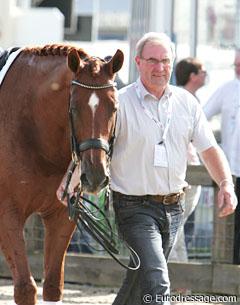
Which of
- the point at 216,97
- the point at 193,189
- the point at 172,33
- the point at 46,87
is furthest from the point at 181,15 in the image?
the point at 46,87

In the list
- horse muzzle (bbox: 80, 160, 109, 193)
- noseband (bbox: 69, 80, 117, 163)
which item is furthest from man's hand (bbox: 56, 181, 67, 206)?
horse muzzle (bbox: 80, 160, 109, 193)

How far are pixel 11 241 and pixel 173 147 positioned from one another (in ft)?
3.67

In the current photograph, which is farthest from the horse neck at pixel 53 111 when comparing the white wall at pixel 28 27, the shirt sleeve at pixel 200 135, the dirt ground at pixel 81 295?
the white wall at pixel 28 27

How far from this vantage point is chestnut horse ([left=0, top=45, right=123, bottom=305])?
5.40 meters

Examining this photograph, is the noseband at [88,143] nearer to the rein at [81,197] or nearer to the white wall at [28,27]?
the rein at [81,197]

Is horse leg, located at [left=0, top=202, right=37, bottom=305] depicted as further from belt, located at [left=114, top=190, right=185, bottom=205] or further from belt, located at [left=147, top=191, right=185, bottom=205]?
belt, located at [left=147, top=191, right=185, bottom=205]

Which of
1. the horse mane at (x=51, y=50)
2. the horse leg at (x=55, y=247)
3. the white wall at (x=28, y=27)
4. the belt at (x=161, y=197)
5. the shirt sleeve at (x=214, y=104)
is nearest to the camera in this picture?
the belt at (x=161, y=197)

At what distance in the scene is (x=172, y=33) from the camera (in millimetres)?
10094

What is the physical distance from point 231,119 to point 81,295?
201cm

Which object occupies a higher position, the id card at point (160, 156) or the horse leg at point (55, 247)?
the id card at point (160, 156)

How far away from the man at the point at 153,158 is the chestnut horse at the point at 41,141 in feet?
0.66

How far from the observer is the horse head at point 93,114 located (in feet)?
16.8

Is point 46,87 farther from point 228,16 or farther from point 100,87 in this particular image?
point 228,16

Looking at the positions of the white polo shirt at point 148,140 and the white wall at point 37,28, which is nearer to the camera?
the white polo shirt at point 148,140
